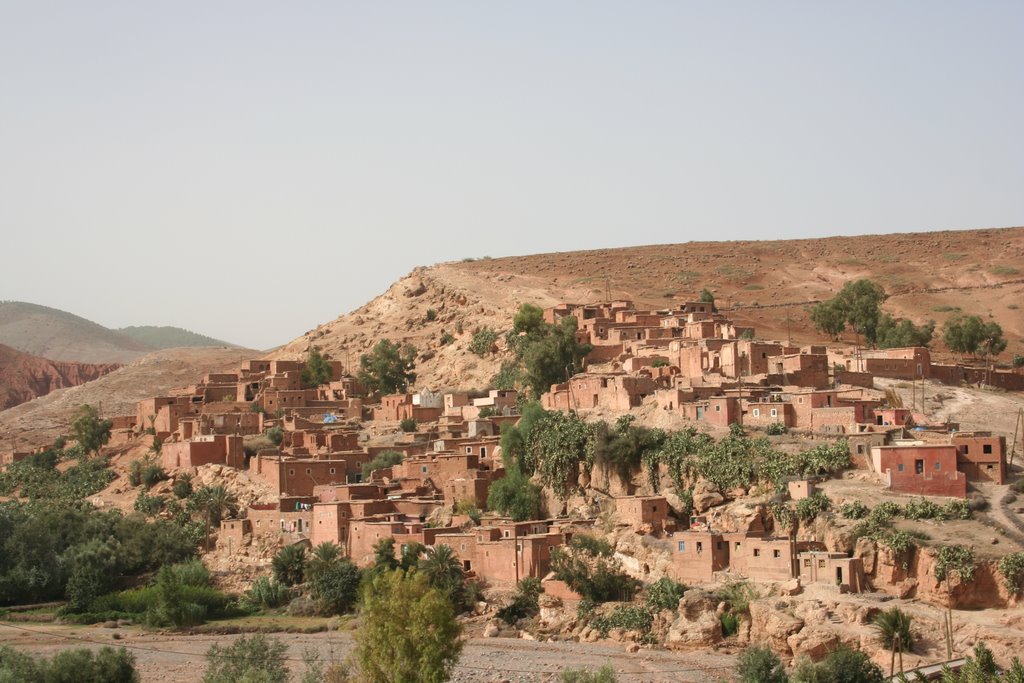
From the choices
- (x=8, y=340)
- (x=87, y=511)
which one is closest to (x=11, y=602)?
(x=87, y=511)

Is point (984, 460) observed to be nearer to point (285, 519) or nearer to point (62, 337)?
point (285, 519)

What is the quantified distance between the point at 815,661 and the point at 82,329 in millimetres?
161143

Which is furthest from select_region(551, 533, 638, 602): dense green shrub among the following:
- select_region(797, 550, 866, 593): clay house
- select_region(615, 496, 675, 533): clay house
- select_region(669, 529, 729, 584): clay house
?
select_region(797, 550, 866, 593): clay house

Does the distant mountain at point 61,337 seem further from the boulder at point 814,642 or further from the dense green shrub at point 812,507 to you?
the boulder at point 814,642

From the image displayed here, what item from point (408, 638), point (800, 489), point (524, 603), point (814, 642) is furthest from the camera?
point (524, 603)

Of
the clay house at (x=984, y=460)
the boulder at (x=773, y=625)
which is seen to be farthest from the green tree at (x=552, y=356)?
the boulder at (x=773, y=625)

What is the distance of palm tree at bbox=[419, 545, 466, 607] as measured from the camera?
119 ft

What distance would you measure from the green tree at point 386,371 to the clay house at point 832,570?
25.8 meters

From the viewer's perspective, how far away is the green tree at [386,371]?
187ft

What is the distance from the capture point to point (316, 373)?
58.5m

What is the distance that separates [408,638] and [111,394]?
49.8 m

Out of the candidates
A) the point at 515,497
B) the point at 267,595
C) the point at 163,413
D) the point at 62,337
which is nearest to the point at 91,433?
the point at 163,413

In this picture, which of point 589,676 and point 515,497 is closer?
point 589,676

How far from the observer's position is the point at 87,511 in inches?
1827
